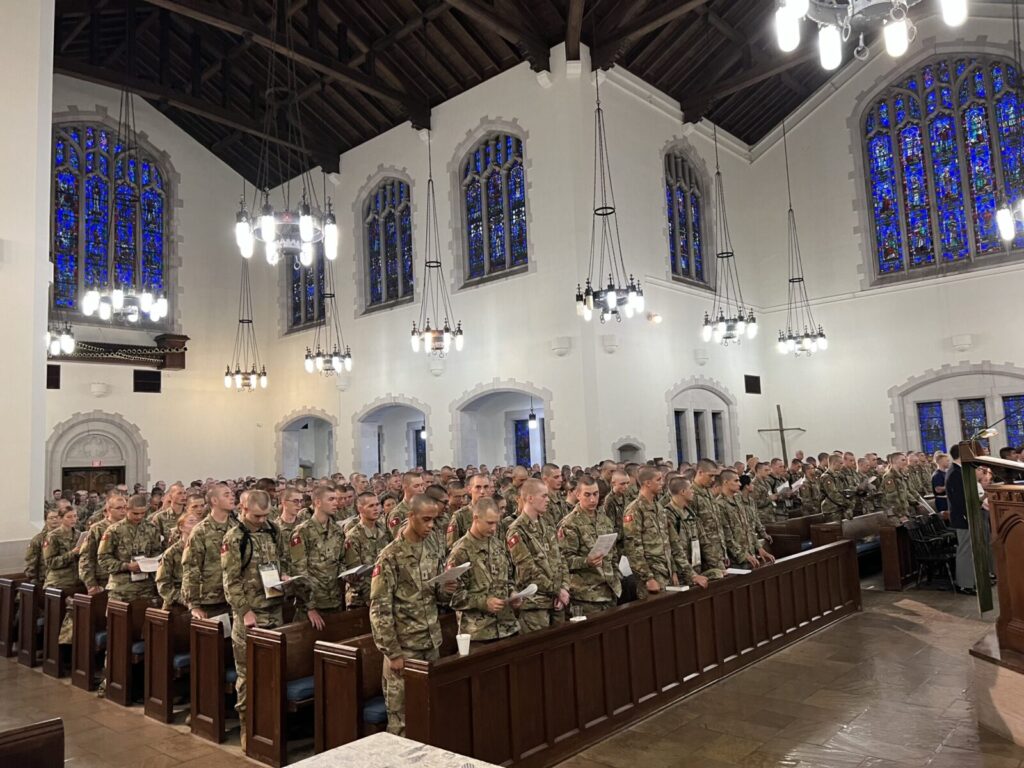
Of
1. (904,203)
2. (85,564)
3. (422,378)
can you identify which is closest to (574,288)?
(422,378)

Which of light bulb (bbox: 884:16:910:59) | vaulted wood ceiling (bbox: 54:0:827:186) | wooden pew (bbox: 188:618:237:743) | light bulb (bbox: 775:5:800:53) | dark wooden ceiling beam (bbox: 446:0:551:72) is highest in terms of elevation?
vaulted wood ceiling (bbox: 54:0:827:186)

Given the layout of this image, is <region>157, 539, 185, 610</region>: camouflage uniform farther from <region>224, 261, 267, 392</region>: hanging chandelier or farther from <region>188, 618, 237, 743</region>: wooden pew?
<region>224, 261, 267, 392</region>: hanging chandelier

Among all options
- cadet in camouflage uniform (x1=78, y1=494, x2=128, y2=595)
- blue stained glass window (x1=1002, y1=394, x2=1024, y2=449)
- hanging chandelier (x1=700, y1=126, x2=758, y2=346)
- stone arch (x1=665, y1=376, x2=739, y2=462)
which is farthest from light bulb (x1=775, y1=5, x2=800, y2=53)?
blue stained glass window (x1=1002, y1=394, x2=1024, y2=449)

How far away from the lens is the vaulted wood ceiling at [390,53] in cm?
1230

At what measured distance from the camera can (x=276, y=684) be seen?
14.0 feet

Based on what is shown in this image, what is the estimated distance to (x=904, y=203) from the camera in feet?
48.0

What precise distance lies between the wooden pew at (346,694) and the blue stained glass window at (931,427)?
12844 mm

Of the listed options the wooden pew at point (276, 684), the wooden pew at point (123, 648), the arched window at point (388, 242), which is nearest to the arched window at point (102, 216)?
the arched window at point (388, 242)

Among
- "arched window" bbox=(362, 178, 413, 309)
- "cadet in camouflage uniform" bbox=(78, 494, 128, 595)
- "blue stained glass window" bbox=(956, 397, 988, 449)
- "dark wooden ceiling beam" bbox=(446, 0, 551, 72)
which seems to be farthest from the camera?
"arched window" bbox=(362, 178, 413, 309)

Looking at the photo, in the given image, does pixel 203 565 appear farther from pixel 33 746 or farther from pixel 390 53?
pixel 390 53

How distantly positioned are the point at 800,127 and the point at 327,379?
11.5m

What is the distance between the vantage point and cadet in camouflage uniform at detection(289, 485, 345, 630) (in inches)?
206

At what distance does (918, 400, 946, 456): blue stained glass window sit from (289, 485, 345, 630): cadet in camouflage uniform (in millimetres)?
12320

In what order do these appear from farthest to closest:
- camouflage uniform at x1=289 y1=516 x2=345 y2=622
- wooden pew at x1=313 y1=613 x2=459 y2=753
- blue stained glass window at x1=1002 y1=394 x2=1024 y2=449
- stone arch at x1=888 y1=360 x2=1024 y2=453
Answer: stone arch at x1=888 y1=360 x2=1024 y2=453
blue stained glass window at x1=1002 y1=394 x2=1024 y2=449
camouflage uniform at x1=289 y1=516 x2=345 y2=622
wooden pew at x1=313 y1=613 x2=459 y2=753
